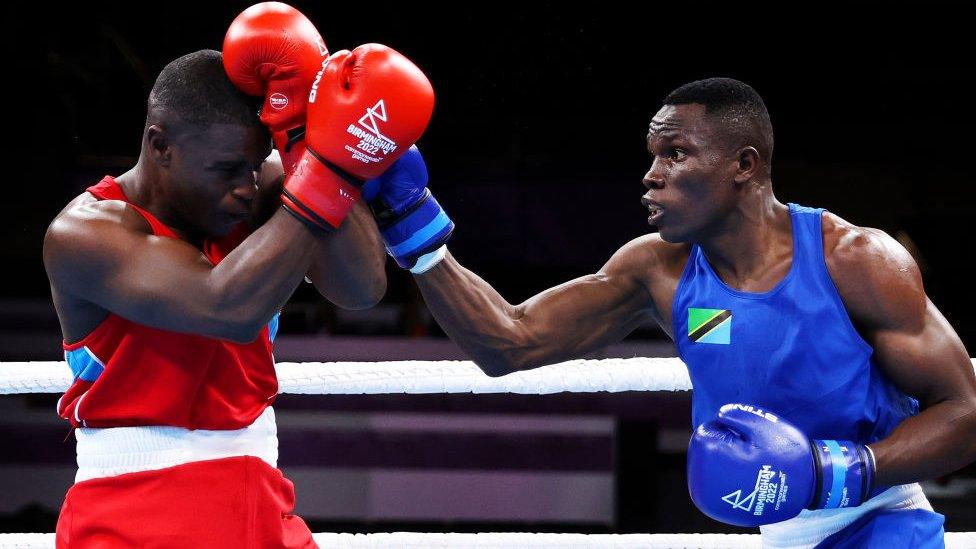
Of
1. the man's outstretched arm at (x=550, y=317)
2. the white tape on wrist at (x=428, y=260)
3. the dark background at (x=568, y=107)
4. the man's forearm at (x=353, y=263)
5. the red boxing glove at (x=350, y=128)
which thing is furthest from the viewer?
the dark background at (x=568, y=107)

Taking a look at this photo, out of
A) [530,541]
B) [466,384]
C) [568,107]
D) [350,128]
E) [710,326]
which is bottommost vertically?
[568,107]

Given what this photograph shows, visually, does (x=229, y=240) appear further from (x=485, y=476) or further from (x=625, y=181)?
(x=625, y=181)

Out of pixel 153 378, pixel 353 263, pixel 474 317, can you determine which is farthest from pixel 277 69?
pixel 474 317

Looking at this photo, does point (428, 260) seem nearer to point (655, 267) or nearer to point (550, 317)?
point (550, 317)

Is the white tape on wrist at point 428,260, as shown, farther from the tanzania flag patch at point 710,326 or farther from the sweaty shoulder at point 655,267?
Result: the tanzania flag patch at point 710,326

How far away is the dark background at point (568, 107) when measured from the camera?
699 cm

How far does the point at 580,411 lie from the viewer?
202 inches

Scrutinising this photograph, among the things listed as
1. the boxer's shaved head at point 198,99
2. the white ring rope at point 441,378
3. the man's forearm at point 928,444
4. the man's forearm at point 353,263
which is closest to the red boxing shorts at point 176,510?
the man's forearm at point 353,263

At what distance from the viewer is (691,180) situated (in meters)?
2.20

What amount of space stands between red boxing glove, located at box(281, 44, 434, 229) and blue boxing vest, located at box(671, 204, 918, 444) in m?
0.78

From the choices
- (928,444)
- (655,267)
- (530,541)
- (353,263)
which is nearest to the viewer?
(353,263)

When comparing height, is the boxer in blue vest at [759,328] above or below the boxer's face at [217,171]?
below

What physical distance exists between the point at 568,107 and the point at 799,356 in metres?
5.57

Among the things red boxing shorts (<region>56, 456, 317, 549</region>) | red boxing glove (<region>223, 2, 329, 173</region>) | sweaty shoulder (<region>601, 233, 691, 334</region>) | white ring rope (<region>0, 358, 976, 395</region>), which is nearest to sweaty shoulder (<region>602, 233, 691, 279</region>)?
sweaty shoulder (<region>601, 233, 691, 334</region>)
